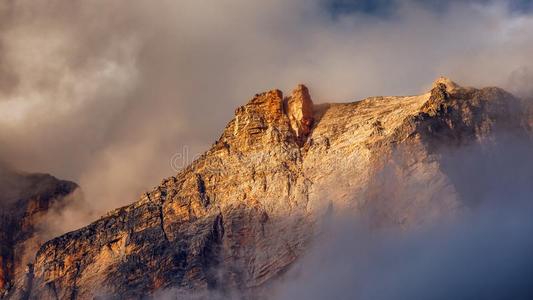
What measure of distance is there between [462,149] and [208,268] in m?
39.6

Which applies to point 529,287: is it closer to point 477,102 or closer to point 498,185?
point 498,185

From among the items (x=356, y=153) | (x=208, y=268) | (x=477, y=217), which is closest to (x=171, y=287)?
(x=208, y=268)

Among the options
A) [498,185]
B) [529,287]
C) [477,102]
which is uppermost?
[477,102]

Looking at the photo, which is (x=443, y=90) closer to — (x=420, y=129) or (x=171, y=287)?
(x=420, y=129)

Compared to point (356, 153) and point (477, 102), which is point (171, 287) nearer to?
point (356, 153)

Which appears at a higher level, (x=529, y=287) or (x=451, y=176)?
(x=451, y=176)

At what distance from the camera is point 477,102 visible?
650 feet

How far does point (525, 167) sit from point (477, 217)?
600 inches

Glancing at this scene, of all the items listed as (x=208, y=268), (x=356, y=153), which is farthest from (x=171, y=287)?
(x=356, y=153)

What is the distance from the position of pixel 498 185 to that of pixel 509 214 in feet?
17.8

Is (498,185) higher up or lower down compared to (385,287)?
higher up

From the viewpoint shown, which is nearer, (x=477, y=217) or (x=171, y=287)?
(x=477, y=217)

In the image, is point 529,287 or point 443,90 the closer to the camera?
point 529,287

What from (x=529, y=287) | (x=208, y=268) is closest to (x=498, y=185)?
(x=529, y=287)
